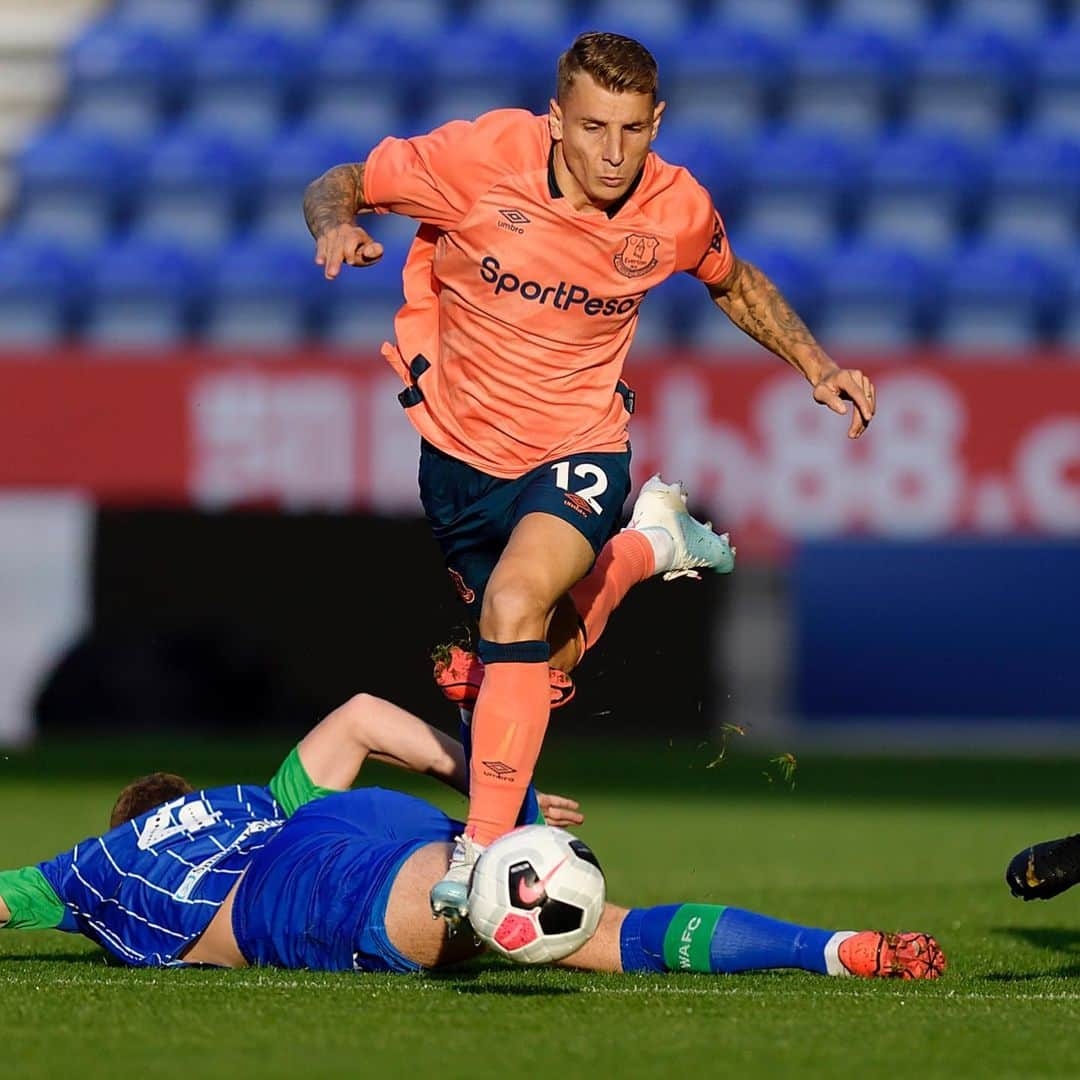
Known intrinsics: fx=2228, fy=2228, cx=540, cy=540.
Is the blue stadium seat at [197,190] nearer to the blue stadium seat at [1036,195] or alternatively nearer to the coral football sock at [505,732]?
the blue stadium seat at [1036,195]

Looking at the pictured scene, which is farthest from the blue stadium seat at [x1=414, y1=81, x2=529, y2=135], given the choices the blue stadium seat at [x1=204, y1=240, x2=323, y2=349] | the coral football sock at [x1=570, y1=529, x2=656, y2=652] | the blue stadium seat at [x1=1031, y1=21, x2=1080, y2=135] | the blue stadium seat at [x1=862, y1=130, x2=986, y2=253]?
the coral football sock at [x1=570, y1=529, x2=656, y2=652]

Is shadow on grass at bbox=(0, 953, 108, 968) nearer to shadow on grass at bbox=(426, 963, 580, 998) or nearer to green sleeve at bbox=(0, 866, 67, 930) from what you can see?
green sleeve at bbox=(0, 866, 67, 930)

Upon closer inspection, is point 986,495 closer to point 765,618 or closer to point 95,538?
point 765,618

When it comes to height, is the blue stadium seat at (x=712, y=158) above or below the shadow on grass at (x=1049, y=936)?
above

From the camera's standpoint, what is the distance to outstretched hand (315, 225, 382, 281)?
4.56m

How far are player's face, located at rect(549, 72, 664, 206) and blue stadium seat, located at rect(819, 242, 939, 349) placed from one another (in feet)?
28.8

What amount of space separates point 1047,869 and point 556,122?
6.46 feet

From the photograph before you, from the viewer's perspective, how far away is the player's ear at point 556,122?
501 cm

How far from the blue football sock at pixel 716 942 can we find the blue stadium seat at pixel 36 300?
34.0ft

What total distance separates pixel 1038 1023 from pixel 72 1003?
5.91 ft

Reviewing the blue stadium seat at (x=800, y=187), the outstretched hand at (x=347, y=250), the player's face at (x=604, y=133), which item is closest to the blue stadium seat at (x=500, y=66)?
the blue stadium seat at (x=800, y=187)

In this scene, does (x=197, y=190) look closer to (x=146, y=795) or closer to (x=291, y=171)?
(x=291, y=171)

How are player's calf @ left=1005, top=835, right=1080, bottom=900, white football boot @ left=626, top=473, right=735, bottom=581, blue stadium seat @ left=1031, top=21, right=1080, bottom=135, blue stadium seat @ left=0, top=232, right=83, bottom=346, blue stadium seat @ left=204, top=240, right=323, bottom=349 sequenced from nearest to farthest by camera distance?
1. player's calf @ left=1005, top=835, right=1080, bottom=900
2. white football boot @ left=626, top=473, right=735, bottom=581
3. blue stadium seat @ left=204, top=240, right=323, bottom=349
4. blue stadium seat @ left=0, top=232, right=83, bottom=346
5. blue stadium seat @ left=1031, top=21, right=1080, bottom=135

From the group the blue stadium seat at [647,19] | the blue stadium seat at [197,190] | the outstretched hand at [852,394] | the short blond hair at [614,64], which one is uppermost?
the blue stadium seat at [647,19]
